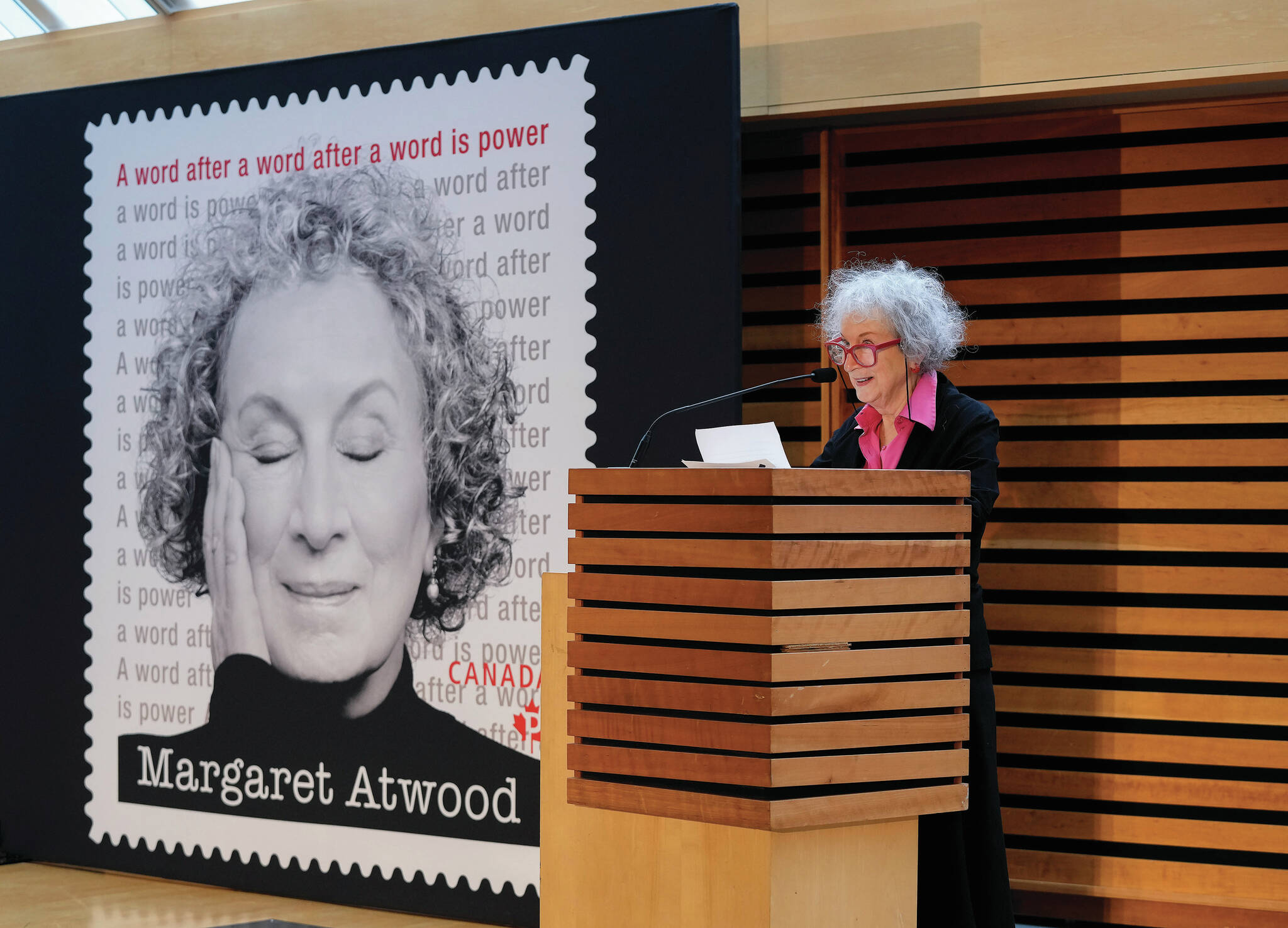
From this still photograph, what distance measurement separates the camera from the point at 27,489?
4.21m

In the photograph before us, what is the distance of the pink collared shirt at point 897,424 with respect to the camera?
8.39 feet

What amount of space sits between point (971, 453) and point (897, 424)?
189 millimetres

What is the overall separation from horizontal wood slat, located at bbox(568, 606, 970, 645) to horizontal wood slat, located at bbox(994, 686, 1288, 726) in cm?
172

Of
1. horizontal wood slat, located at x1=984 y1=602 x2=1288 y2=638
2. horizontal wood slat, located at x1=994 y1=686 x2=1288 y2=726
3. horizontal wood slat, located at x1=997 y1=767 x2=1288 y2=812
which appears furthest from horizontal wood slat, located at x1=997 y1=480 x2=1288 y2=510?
horizontal wood slat, located at x1=997 y1=767 x2=1288 y2=812

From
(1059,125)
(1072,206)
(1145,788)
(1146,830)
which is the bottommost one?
(1146,830)

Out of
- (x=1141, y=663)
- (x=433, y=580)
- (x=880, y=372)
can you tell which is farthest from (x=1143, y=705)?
(x=433, y=580)

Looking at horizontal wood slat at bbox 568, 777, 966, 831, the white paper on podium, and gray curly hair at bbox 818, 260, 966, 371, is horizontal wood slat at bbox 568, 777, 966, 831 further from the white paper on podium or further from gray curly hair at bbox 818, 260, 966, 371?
gray curly hair at bbox 818, 260, 966, 371

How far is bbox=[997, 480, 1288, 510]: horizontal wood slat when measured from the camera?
3.44m

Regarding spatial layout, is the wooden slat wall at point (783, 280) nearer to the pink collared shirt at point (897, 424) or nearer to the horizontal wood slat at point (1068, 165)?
the horizontal wood slat at point (1068, 165)

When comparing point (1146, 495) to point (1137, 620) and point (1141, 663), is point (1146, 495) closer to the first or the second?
point (1137, 620)

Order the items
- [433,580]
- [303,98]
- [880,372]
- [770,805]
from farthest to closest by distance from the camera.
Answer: [303,98], [433,580], [880,372], [770,805]

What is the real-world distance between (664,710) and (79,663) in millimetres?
2924

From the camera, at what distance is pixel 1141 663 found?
352 cm

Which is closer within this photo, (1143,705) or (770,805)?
(770,805)
